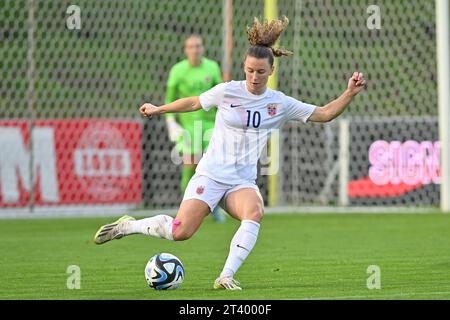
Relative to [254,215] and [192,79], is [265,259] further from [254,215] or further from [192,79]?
[192,79]

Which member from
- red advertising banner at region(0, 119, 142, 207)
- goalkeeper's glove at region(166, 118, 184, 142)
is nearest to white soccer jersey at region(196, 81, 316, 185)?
goalkeeper's glove at region(166, 118, 184, 142)

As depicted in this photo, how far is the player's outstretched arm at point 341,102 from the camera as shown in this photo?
783 cm

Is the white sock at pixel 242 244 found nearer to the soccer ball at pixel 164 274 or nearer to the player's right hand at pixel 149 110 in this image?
the soccer ball at pixel 164 274

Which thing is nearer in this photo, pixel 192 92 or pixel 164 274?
pixel 164 274

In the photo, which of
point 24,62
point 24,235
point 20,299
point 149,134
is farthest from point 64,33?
point 20,299

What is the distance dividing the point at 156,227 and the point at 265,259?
2.02m

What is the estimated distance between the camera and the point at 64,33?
60.0ft

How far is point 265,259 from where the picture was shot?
984cm

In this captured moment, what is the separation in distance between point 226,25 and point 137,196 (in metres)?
2.99

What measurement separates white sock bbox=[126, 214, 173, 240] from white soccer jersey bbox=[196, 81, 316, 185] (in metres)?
0.45

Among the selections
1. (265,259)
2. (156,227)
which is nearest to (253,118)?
(156,227)

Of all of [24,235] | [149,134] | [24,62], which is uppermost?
[24,62]
